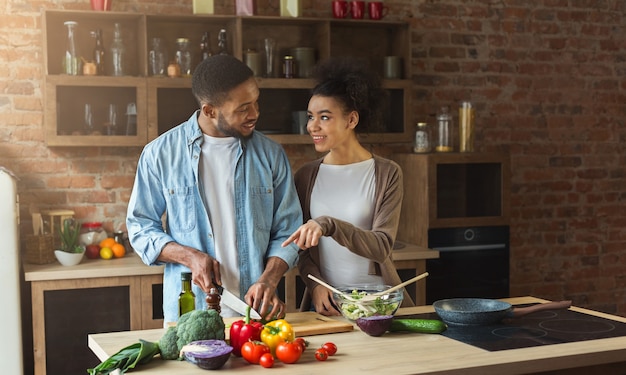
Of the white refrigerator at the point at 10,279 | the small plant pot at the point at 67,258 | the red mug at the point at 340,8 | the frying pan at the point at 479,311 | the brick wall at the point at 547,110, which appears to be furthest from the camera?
the brick wall at the point at 547,110

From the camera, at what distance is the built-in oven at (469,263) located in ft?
16.0

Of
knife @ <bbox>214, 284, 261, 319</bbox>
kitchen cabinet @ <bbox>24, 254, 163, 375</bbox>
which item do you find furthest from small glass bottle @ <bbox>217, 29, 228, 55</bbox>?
knife @ <bbox>214, 284, 261, 319</bbox>

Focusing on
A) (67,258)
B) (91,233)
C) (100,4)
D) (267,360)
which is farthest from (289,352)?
(100,4)

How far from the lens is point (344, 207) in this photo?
10.7 feet

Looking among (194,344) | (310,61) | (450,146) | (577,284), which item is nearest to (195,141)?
(194,344)

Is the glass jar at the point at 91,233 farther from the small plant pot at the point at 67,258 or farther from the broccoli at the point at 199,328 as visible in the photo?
the broccoli at the point at 199,328

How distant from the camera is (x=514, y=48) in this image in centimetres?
568

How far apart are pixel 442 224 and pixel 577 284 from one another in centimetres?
159

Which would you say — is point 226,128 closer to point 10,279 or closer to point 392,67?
point 10,279

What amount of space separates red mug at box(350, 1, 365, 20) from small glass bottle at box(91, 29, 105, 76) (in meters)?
1.55

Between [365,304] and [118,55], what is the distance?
2578mm

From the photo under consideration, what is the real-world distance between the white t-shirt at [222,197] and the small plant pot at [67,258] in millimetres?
1568

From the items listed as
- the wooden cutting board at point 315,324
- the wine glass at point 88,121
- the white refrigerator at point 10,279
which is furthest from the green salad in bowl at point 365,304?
the wine glass at point 88,121

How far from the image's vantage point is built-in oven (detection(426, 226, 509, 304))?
4879mm
